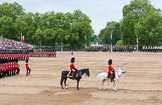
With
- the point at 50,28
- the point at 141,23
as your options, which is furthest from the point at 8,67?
the point at 50,28

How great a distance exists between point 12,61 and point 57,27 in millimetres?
85330

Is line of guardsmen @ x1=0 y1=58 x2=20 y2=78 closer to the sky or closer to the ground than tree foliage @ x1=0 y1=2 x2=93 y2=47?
closer to the ground

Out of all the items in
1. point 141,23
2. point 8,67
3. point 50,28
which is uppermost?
point 141,23

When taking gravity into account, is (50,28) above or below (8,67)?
above

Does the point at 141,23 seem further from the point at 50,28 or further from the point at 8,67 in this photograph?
the point at 8,67

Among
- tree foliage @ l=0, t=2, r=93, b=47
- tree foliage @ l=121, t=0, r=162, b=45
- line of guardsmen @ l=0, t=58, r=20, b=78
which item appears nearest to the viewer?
line of guardsmen @ l=0, t=58, r=20, b=78

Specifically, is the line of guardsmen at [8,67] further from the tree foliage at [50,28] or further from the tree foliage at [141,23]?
the tree foliage at [50,28]

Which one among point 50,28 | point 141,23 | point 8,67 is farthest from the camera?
point 50,28

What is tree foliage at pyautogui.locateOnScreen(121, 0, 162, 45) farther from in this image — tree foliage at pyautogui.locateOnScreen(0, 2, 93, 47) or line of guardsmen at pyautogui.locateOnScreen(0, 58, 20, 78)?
line of guardsmen at pyautogui.locateOnScreen(0, 58, 20, 78)

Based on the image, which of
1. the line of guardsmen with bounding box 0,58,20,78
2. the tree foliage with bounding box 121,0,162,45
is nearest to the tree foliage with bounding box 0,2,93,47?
the tree foliage with bounding box 121,0,162,45

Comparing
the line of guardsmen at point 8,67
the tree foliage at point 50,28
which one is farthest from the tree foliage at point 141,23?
the line of guardsmen at point 8,67

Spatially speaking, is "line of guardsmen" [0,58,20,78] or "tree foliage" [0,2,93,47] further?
"tree foliage" [0,2,93,47]

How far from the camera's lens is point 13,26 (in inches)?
4560

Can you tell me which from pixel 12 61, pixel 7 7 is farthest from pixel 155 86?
pixel 7 7
